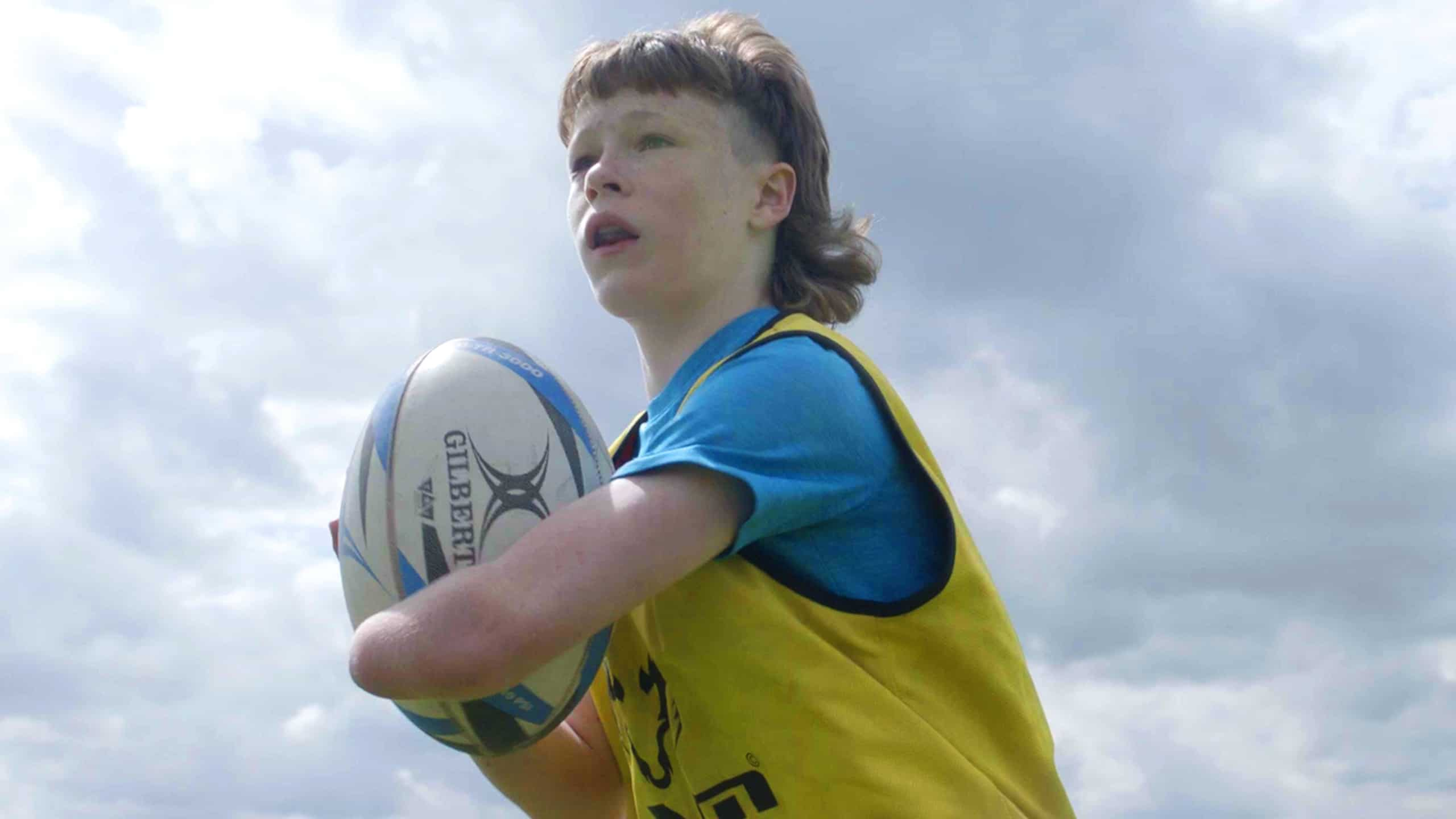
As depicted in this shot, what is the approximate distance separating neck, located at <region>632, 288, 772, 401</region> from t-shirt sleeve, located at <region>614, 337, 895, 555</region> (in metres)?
0.66

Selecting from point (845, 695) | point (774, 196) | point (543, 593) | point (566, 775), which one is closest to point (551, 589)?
point (543, 593)

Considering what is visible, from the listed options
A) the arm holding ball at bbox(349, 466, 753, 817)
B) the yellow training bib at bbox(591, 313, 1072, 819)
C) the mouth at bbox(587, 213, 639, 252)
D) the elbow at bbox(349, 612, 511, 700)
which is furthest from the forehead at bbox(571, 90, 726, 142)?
the elbow at bbox(349, 612, 511, 700)

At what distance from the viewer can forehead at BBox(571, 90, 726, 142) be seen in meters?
4.08

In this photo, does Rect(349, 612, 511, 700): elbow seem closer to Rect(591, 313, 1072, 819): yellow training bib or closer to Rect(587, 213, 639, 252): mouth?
Rect(591, 313, 1072, 819): yellow training bib

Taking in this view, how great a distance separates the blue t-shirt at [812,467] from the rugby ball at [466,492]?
29 cm

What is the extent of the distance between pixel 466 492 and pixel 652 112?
1425mm

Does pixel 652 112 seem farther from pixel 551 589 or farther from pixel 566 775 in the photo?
pixel 566 775

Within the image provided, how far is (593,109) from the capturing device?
4176 millimetres

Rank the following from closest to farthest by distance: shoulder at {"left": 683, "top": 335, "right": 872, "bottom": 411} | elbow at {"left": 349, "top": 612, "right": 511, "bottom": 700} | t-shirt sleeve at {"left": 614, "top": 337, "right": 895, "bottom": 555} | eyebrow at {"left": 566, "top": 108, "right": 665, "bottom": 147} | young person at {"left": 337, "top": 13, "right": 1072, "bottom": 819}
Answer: elbow at {"left": 349, "top": 612, "right": 511, "bottom": 700}
young person at {"left": 337, "top": 13, "right": 1072, "bottom": 819}
t-shirt sleeve at {"left": 614, "top": 337, "right": 895, "bottom": 555}
shoulder at {"left": 683, "top": 335, "right": 872, "bottom": 411}
eyebrow at {"left": 566, "top": 108, "right": 665, "bottom": 147}

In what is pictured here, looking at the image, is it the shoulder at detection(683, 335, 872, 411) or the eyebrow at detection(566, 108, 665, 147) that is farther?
the eyebrow at detection(566, 108, 665, 147)

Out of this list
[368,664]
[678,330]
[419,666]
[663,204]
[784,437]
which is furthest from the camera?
[678,330]

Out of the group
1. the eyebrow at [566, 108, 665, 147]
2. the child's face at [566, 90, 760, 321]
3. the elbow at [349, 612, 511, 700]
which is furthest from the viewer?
the eyebrow at [566, 108, 665, 147]

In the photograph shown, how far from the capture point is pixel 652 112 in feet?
13.4

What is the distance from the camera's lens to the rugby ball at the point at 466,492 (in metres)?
3.30
